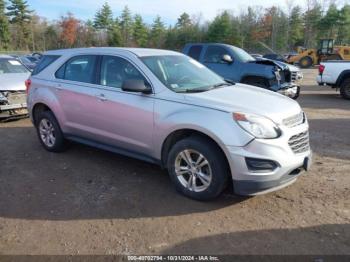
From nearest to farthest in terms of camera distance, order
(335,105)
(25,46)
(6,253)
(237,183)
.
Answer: (6,253), (237,183), (335,105), (25,46)

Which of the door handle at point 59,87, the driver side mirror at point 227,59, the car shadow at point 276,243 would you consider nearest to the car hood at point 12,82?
the door handle at point 59,87

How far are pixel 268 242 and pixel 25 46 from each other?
78.9 meters

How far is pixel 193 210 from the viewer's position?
4.02 m

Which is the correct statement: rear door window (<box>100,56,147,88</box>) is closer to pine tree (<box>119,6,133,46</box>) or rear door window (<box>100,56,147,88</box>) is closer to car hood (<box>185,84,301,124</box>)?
car hood (<box>185,84,301,124</box>)

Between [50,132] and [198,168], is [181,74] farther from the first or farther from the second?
[50,132]

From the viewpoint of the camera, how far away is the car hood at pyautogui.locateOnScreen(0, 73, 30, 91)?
847 centimetres

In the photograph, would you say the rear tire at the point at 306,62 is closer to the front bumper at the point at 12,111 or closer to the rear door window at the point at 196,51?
the rear door window at the point at 196,51

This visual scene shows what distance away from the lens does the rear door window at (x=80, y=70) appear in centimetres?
524

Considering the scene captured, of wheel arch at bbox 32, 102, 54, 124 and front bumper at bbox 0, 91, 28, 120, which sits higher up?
wheel arch at bbox 32, 102, 54, 124

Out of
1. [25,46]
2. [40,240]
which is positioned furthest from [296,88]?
[25,46]

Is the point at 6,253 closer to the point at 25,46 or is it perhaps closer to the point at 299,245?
the point at 299,245

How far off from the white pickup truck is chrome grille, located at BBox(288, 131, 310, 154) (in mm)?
9221

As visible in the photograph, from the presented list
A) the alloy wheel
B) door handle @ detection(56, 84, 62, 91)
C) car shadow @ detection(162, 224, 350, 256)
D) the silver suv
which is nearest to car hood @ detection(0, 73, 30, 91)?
the silver suv

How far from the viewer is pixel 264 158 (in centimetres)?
A: 369
